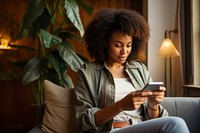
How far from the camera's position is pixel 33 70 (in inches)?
87.0

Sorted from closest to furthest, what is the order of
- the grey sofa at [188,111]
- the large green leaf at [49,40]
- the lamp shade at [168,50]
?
the grey sofa at [188,111] < the large green leaf at [49,40] < the lamp shade at [168,50]

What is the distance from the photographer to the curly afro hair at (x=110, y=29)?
1445mm

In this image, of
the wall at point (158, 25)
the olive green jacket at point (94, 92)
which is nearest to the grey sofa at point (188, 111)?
the olive green jacket at point (94, 92)

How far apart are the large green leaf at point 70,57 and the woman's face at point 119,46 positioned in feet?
Answer: 2.61

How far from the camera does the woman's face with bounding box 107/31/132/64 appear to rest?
1.43 metres

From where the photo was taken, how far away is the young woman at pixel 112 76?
1.36 m

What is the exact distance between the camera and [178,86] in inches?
126

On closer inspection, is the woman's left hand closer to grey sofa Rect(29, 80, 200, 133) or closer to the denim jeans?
the denim jeans

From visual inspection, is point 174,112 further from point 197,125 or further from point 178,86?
point 178,86

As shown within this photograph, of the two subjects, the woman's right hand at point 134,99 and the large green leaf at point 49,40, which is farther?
the large green leaf at point 49,40

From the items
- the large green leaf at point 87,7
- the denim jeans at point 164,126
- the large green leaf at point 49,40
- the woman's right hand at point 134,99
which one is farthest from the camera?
the large green leaf at point 87,7

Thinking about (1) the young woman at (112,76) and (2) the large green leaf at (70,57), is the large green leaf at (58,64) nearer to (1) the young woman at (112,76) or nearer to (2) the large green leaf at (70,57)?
(2) the large green leaf at (70,57)

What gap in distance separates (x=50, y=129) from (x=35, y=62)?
0.91 m

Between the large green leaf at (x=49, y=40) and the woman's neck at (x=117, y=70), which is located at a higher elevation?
the large green leaf at (x=49, y=40)
